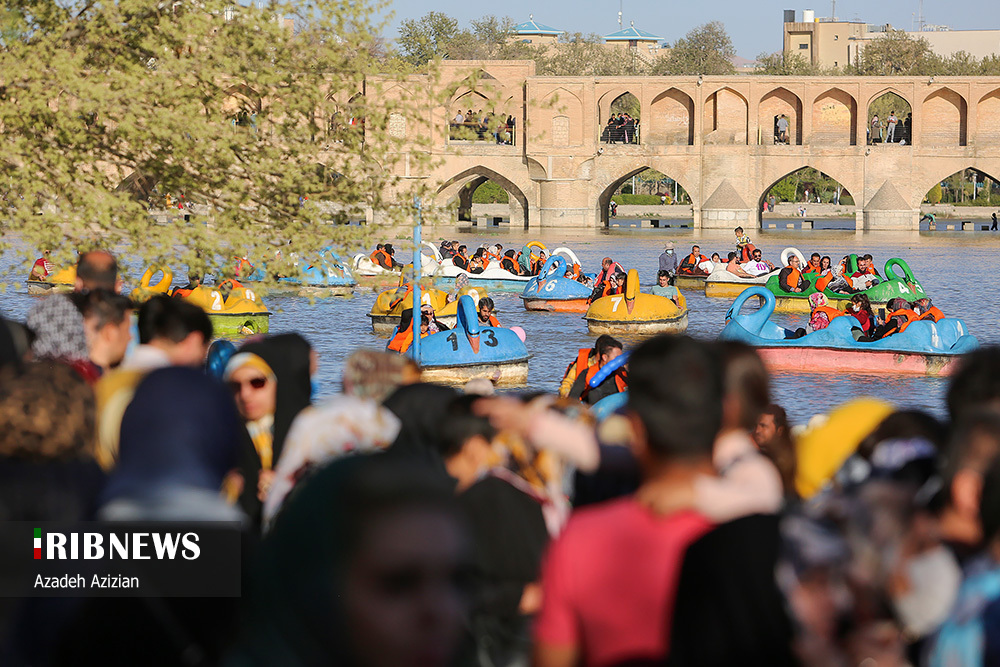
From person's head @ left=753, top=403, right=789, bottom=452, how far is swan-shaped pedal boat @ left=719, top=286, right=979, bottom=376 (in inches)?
460

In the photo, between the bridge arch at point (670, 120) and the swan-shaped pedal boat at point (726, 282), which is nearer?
the swan-shaped pedal boat at point (726, 282)

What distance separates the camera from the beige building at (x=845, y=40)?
9888 cm

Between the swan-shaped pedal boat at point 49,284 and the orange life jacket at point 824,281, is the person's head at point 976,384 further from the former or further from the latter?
the swan-shaped pedal boat at point 49,284

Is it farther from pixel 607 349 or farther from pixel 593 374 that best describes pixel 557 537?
pixel 593 374

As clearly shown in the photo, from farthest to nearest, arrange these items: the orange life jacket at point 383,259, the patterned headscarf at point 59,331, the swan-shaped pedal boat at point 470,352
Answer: the orange life jacket at point 383,259
the swan-shaped pedal boat at point 470,352
the patterned headscarf at point 59,331

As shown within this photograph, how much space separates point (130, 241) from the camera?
7.31 meters

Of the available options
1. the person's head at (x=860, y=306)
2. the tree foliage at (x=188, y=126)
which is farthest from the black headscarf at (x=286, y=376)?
the person's head at (x=860, y=306)

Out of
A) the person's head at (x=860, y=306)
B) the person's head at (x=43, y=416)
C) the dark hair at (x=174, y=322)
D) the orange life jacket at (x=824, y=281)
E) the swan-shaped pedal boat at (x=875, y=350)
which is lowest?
the swan-shaped pedal boat at (x=875, y=350)

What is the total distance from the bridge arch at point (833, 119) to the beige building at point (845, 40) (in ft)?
155

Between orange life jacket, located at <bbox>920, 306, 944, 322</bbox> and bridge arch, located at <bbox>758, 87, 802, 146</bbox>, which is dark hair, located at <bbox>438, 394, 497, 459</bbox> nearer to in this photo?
orange life jacket, located at <bbox>920, 306, 944, 322</bbox>

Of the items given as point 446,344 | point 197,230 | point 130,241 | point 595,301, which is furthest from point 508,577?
point 595,301

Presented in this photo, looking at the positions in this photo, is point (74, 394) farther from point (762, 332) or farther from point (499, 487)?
point (762, 332)

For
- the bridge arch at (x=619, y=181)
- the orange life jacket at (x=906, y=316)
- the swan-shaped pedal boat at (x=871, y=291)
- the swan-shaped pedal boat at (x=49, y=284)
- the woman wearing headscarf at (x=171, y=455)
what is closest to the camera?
the woman wearing headscarf at (x=171, y=455)

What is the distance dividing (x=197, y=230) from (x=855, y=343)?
10508 millimetres
